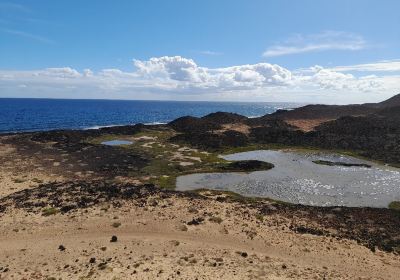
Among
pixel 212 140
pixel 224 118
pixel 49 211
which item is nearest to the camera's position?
pixel 49 211

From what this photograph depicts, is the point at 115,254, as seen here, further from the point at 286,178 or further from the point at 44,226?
the point at 286,178

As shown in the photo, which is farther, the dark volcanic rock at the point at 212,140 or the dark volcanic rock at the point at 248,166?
the dark volcanic rock at the point at 212,140

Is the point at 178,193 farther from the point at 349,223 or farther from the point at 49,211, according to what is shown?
the point at 349,223

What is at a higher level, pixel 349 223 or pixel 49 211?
pixel 49 211

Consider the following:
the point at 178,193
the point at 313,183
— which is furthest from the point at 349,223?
the point at 178,193

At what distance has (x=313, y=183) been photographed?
59.2 m

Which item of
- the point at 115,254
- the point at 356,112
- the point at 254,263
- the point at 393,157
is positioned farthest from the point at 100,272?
the point at 356,112

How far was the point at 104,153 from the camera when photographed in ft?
266

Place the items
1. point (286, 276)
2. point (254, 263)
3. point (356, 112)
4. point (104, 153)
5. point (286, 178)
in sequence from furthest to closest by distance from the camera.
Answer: point (356, 112), point (104, 153), point (286, 178), point (254, 263), point (286, 276)

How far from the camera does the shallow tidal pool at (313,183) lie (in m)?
51.2

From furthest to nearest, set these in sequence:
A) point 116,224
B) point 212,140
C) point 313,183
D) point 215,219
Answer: point 212,140 < point 313,183 < point 215,219 < point 116,224

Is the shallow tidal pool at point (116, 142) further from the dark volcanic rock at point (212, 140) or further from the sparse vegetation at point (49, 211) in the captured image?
the sparse vegetation at point (49, 211)

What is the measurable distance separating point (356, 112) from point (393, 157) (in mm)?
84875

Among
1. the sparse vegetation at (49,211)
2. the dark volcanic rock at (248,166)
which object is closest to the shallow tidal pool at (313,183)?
the dark volcanic rock at (248,166)
